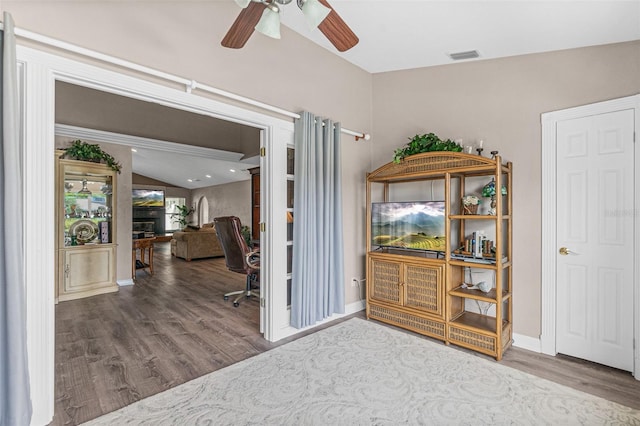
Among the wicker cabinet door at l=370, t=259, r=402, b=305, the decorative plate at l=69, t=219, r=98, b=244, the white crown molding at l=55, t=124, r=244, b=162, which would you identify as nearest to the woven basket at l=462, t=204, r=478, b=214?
the wicker cabinet door at l=370, t=259, r=402, b=305

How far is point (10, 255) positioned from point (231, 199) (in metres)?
9.41

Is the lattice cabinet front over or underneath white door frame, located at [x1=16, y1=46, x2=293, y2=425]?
underneath

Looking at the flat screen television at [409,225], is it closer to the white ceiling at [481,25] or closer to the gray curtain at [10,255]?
the white ceiling at [481,25]

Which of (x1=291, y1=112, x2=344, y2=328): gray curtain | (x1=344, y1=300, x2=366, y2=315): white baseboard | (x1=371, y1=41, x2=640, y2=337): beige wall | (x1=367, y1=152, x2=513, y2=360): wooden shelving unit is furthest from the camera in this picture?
(x1=344, y1=300, x2=366, y2=315): white baseboard

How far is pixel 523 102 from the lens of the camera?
288 centimetres

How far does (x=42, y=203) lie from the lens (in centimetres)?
178

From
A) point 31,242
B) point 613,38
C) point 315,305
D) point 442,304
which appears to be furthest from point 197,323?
point 613,38

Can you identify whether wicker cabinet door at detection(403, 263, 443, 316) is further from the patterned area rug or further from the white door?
the white door

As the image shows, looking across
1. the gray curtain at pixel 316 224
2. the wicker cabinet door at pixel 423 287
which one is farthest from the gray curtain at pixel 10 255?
the wicker cabinet door at pixel 423 287

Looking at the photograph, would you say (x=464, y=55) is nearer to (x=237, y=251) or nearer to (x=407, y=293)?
(x=407, y=293)

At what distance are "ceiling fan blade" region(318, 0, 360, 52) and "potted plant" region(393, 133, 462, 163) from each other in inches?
57.4

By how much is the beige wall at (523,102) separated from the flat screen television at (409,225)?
71 centimetres

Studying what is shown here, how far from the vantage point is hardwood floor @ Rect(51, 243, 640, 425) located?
2.13 meters

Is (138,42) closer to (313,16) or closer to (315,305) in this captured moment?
(313,16)
